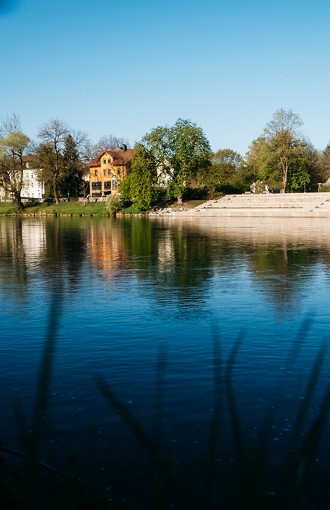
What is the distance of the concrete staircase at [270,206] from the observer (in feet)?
282

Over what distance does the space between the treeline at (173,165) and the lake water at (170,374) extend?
80022 millimetres

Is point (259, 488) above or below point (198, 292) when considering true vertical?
above

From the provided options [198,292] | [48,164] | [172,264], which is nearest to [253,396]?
[198,292]

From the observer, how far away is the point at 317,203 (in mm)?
90250

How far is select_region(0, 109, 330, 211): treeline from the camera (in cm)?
10594

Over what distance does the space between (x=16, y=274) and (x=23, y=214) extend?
89.3 m

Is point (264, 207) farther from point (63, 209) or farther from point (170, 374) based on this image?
point (170, 374)

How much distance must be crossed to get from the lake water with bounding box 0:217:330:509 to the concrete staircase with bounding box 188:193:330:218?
59.9 metres

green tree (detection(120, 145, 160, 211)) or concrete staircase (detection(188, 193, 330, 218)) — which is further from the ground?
green tree (detection(120, 145, 160, 211))

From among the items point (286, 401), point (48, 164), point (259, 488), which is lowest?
point (286, 401)

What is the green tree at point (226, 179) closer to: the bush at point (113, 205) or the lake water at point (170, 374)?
the bush at point (113, 205)

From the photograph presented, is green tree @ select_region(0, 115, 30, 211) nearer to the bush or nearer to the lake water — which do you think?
the bush

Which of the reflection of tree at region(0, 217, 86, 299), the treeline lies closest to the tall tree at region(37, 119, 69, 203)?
the treeline

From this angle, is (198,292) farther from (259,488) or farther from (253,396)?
(259,488)
